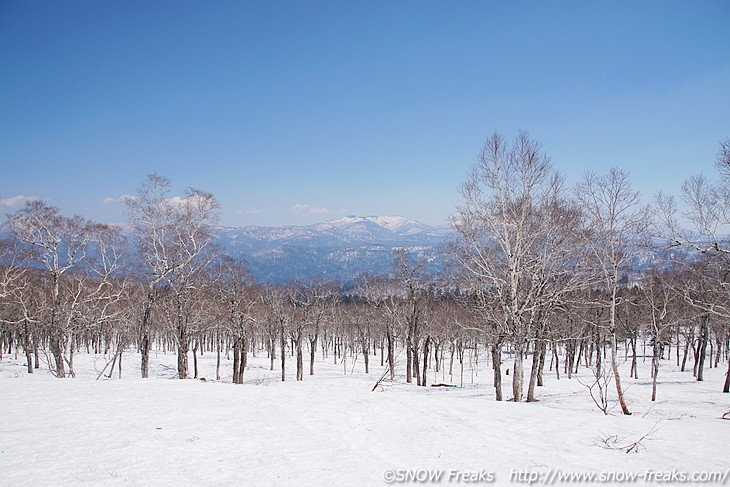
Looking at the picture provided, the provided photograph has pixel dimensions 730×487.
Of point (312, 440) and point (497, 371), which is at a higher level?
point (312, 440)

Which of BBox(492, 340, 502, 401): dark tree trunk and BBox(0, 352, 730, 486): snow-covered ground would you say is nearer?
BBox(0, 352, 730, 486): snow-covered ground

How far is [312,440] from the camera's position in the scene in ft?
28.7

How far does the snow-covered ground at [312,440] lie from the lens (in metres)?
6.79

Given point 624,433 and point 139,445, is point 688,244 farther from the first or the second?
point 139,445

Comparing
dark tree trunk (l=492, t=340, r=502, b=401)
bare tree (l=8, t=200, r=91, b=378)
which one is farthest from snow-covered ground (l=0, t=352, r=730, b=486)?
bare tree (l=8, t=200, r=91, b=378)

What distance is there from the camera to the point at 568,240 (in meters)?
15.2

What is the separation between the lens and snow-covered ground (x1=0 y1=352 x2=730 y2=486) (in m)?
6.79

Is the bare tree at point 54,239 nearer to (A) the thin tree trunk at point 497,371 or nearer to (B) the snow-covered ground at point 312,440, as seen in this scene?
(B) the snow-covered ground at point 312,440

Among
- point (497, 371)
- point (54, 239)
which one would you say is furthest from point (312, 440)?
point (54, 239)

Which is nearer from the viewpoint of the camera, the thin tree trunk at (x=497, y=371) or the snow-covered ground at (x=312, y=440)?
the snow-covered ground at (x=312, y=440)

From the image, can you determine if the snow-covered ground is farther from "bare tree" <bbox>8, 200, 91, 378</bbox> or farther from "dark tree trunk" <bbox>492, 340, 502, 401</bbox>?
"bare tree" <bbox>8, 200, 91, 378</bbox>

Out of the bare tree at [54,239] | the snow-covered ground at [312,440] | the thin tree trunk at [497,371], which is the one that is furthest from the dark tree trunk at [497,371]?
the bare tree at [54,239]

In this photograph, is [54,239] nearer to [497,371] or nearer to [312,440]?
[312,440]

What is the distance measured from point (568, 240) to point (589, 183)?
2362 millimetres
